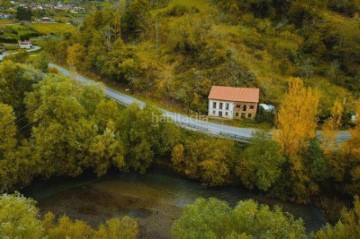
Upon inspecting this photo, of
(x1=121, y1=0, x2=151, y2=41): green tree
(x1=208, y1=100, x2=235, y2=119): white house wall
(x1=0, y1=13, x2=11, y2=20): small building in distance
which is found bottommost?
(x1=208, y1=100, x2=235, y2=119): white house wall

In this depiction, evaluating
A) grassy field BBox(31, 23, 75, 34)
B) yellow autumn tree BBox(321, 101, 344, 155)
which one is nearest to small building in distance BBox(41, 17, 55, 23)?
grassy field BBox(31, 23, 75, 34)

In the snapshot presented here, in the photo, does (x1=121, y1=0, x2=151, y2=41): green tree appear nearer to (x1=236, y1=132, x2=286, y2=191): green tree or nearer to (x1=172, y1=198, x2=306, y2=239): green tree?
Result: (x1=236, y1=132, x2=286, y2=191): green tree

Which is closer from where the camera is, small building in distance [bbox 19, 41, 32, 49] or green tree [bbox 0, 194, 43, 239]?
green tree [bbox 0, 194, 43, 239]

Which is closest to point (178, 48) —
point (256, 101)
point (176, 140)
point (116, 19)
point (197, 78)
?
point (197, 78)

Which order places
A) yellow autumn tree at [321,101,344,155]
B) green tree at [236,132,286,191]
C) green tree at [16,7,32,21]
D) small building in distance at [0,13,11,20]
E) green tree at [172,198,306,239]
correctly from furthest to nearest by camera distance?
small building in distance at [0,13,11,20], green tree at [16,7,32,21], green tree at [236,132,286,191], yellow autumn tree at [321,101,344,155], green tree at [172,198,306,239]

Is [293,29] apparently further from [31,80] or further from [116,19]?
[31,80]

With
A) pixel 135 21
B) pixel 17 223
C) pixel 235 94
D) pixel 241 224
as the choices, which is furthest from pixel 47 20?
pixel 241 224
